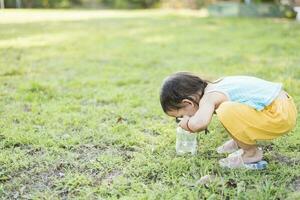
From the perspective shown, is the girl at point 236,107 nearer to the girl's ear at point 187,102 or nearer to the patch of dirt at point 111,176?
the girl's ear at point 187,102

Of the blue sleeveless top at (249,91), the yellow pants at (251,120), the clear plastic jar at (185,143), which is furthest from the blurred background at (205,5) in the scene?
the yellow pants at (251,120)

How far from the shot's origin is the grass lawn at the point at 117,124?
2799 millimetres

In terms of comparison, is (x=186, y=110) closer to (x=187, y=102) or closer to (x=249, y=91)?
(x=187, y=102)

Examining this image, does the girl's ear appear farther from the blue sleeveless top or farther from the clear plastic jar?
the clear plastic jar

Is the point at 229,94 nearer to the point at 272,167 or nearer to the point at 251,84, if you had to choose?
the point at 251,84

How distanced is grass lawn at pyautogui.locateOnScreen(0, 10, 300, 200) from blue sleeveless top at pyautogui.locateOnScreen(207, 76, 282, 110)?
0.60ft

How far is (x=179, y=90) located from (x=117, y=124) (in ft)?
3.98

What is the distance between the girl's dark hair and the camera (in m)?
2.91

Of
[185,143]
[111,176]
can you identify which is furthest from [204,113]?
[111,176]

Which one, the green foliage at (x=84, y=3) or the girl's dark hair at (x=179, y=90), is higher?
the girl's dark hair at (x=179, y=90)

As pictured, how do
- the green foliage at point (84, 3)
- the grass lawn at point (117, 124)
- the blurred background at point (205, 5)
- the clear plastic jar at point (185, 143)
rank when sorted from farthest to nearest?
the green foliage at point (84, 3) → the blurred background at point (205, 5) → the clear plastic jar at point (185, 143) → the grass lawn at point (117, 124)

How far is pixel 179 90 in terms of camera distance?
291cm

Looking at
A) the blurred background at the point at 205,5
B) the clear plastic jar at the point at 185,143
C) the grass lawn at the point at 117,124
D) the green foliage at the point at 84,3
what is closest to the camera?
the grass lawn at the point at 117,124

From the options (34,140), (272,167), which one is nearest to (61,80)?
(34,140)
